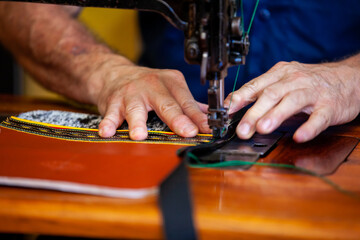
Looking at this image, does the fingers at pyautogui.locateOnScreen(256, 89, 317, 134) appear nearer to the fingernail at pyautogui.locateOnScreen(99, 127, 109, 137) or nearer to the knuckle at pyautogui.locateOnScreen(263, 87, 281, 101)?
the knuckle at pyautogui.locateOnScreen(263, 87, 281, 101)

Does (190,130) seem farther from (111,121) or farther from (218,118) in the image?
(111,121)

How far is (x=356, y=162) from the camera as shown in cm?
86

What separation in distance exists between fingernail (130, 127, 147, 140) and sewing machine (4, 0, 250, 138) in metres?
0.17

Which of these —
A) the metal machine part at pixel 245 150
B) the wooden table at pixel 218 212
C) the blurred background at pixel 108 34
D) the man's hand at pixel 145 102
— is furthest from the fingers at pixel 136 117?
the blurred background at pixel 108 34

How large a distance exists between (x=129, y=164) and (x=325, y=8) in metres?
1.13

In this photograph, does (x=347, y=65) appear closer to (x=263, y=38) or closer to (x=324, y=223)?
(x=263, y=38)

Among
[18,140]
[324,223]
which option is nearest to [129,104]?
[18,140]

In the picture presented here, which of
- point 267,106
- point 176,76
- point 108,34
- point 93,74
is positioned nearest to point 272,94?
point 267,106

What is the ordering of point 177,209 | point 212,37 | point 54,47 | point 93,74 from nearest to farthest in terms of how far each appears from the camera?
1. point 177,209
2. point 212,37
3. point 93,74
4. point 54,47

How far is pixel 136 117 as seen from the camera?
1.07 meters

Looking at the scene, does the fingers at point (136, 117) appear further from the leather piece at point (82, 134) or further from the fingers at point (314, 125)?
the fingers at point (314, 125)

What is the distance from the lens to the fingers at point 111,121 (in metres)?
1.02

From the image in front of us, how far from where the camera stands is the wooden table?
0.57 m

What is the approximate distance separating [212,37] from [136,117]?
1.01 ft
